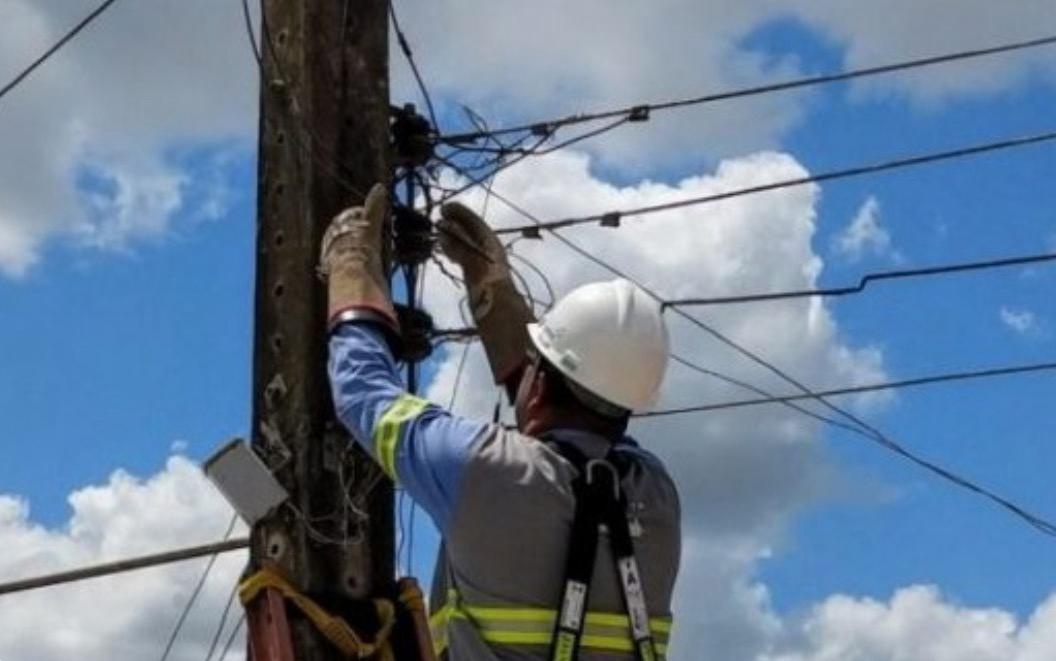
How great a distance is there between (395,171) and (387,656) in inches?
64.8

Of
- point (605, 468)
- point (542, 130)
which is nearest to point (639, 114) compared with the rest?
point (542, 130)

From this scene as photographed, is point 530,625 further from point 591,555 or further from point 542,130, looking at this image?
point 542,130

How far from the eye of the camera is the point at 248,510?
5.29 metres

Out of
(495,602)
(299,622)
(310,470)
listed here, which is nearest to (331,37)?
(310,470)

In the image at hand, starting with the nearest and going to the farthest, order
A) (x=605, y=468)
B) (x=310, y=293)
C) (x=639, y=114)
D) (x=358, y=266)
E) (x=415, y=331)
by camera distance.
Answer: (x=605, y=468) < (x=358, y=266) < (x=310, y=293) < (x=415, y=331) < (x=639, y=114)

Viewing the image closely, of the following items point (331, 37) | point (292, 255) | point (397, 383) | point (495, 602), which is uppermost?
point (331, 37)

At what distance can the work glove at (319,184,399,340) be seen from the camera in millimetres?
4652

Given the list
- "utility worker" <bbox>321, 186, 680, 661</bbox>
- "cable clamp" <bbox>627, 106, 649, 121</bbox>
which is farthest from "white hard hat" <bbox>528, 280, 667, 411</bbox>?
"cable clamp" <bbox>627, 106, 649, 121</bbox>

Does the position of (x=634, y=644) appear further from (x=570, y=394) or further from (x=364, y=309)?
(x=364, y=309)

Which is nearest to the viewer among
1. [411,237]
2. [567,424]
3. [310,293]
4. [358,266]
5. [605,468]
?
[605,468]

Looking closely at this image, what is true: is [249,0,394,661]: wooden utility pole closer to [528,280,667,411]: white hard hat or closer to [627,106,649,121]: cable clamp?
[528,280,667,411]: white hard hat

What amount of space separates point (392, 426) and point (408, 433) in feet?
0.14

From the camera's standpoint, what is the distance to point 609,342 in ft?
14.3

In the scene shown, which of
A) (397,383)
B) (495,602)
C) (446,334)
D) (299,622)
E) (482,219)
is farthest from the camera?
(446,334)
